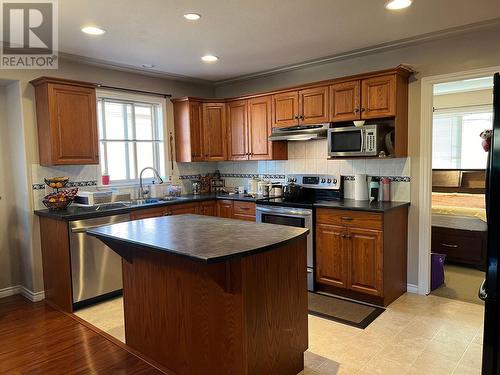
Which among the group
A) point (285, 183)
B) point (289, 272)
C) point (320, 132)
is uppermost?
point (320, 132)

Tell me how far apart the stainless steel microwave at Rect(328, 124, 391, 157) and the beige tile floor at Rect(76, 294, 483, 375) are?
1.54 meters

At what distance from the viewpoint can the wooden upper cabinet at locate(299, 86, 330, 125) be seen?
4.04 meters

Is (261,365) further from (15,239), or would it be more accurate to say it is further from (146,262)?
(15,239)

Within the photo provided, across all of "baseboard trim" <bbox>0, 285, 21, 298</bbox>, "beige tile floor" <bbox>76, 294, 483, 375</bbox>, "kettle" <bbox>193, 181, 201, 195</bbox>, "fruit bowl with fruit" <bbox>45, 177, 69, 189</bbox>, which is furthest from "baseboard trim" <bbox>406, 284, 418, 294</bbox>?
"baseboard trim" <bbox>0, 285, 21, 298</bbox>

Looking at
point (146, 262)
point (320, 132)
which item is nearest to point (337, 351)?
point (146, 262)

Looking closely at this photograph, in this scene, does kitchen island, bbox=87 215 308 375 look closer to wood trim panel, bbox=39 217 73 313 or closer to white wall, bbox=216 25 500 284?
wood trim panel, bbox=39 217 73 313

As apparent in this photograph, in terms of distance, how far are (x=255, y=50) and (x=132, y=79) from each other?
171cm

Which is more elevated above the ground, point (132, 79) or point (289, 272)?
point (132, 79)

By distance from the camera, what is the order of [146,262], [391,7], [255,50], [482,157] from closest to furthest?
[146,262]
[391,7]
[255,50]
[482,157]

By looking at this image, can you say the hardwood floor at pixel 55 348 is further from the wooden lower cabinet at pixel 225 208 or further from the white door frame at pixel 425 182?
the white door frame at pixel 425 182

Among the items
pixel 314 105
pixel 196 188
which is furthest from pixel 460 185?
pixel 196 188

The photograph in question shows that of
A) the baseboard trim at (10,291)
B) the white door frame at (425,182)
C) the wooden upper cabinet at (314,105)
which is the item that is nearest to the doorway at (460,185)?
the white door frame at (425,182)

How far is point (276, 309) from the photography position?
7.40ft

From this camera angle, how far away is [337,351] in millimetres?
2715
